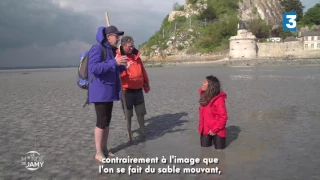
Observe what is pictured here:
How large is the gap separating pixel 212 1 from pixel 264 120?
82869mm

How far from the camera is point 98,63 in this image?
16.1 ft

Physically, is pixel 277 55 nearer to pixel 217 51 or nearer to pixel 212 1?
pixel 217 51

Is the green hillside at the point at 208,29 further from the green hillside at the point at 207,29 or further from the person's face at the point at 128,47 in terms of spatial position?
the person's face at the point at 128,47

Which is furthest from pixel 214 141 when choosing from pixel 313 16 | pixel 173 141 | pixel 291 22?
pixel 313 16

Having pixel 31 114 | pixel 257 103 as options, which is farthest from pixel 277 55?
pixel 31 114

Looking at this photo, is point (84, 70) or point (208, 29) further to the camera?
point (208, 29)

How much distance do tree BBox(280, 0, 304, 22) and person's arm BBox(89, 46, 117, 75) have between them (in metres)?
93.3

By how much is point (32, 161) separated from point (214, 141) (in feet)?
10.9

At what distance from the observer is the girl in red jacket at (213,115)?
5.78m

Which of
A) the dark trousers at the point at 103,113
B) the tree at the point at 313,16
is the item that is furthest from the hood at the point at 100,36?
the tree at the point at 313,16

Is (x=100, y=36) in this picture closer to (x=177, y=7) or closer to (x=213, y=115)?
(x=213, y=115)

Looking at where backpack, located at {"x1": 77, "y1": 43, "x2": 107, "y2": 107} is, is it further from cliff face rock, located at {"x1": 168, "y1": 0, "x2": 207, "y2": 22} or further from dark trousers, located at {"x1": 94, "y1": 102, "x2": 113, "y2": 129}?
cliff face rock, located at {"x1": 168, "y1": 0, "x2": 207, "y2": 22}

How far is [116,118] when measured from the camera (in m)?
9.13

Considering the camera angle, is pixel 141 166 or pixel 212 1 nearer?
pixel 141 166
